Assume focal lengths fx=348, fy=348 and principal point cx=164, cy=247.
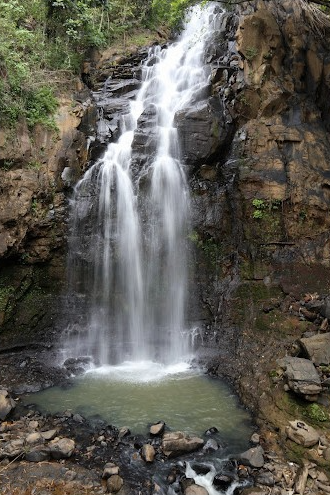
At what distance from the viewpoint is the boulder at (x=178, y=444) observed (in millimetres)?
5543

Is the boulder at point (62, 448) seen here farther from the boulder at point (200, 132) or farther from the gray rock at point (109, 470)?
the boulder at point (200, 132)

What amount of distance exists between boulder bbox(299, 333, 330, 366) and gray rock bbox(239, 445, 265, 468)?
2.40m

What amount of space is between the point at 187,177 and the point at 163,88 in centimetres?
492

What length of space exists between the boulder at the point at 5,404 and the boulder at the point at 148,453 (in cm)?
267

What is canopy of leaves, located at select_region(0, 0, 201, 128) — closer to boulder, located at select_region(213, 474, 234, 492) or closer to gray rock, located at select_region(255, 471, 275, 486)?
boulder, located at select_region(213, 474, 234, 492)

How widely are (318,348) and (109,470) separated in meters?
4.77

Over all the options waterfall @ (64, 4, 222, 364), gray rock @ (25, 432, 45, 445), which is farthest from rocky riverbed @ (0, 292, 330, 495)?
waterfall @ (64, 4, 222, 364)

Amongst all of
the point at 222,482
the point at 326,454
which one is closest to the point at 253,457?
the point at 222,482

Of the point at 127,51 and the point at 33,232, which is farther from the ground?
the point at 127,51

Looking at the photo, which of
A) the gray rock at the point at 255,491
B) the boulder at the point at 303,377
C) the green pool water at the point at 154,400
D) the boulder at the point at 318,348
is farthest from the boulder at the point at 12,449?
the boulder at the point at 318,348

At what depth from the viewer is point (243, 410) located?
6.98m

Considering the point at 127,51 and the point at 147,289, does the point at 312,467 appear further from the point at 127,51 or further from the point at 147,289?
the point at 127,51

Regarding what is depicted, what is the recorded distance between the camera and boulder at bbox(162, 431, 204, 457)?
18.2 feet

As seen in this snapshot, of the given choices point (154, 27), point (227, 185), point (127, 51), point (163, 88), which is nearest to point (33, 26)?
point (127, 51)
